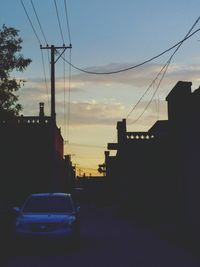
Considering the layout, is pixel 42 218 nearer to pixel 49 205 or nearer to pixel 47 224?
pixel 47 224

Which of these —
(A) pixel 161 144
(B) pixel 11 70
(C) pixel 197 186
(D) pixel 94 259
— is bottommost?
(D) pixel 94 259

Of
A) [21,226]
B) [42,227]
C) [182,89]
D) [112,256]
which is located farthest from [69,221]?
[182,89]

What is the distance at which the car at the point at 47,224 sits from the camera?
736 inches

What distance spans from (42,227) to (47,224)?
0.56 ft

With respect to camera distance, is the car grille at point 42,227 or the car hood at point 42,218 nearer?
the car grille at point 42,227

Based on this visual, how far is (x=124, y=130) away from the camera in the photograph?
54094mm

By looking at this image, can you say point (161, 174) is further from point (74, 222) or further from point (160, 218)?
point (74, 222)

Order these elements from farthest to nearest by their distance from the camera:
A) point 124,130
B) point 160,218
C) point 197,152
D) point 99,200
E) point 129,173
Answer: point 99,200, point 124,130, point 129,173, point 160,218, point 197,152

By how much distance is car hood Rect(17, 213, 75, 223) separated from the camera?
18.9m

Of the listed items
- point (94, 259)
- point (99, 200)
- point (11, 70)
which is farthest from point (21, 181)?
point (99, 200)

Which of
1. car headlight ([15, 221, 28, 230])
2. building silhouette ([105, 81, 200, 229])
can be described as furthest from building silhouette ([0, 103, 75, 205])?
car headlight ([15, 221, 28, 230])

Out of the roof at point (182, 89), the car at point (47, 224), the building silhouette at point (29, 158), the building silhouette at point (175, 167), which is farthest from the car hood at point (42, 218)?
the building silhouette at point (29, 158)

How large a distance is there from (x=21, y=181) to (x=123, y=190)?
52.2 ft

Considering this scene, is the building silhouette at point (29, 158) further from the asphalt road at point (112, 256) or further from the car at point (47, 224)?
the asphalt road at point (112, 256)
